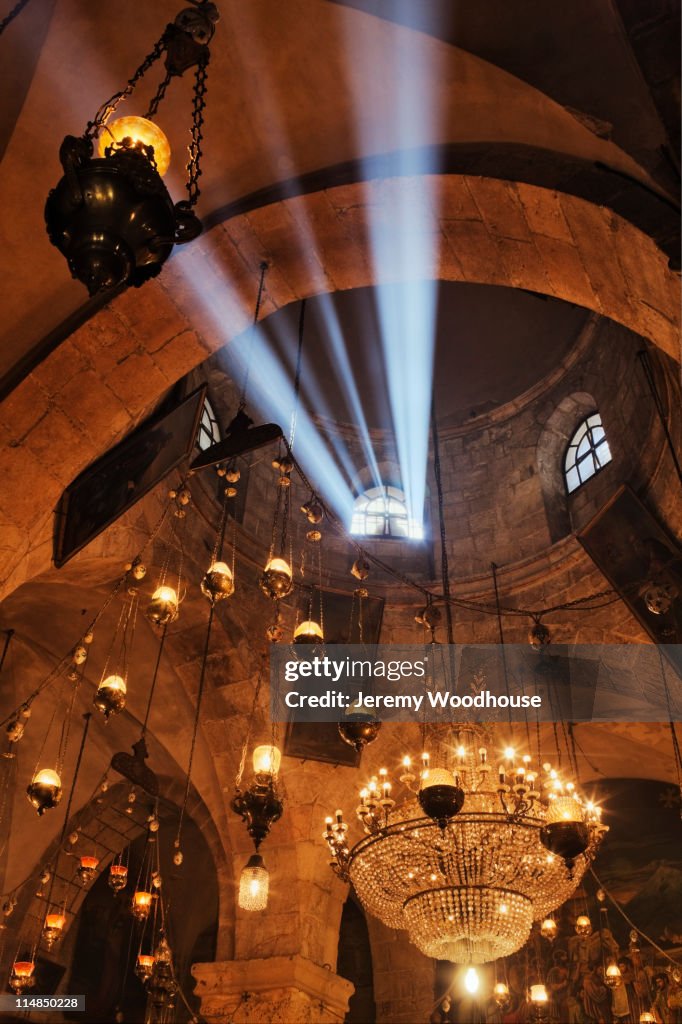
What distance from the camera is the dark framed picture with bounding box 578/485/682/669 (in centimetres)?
805

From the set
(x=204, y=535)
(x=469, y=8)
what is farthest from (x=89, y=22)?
(x=204, y=535)

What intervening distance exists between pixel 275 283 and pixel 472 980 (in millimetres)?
8649

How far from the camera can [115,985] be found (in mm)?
11680

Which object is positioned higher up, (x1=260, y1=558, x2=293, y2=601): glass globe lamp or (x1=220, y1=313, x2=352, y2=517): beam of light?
(x1=220, y1=313, x2=352, y2=517): beam of light

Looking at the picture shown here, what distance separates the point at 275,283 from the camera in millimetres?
5410

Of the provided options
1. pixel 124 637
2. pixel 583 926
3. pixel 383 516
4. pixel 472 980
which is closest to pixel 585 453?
pixel 383 516

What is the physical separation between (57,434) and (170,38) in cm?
266

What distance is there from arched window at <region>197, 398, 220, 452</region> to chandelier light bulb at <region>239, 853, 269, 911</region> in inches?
212

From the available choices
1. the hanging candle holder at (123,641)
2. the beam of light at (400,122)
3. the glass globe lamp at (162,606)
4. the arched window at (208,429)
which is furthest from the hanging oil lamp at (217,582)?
the arched window at (208,429)

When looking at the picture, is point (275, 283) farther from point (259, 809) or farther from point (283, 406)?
point (283, 406)

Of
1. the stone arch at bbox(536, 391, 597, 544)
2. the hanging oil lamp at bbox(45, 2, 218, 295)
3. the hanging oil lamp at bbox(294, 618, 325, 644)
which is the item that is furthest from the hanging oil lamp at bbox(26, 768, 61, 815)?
the stone arch at bbox(536, 391, 597, 544)

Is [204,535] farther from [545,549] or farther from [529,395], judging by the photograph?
[529,395]

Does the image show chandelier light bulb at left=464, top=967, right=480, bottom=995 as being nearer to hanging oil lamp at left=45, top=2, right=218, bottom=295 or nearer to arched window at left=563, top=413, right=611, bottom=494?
arched window at left=563, top=413, right=611, bottom=494

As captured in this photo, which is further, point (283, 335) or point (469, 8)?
point (283, 335)
